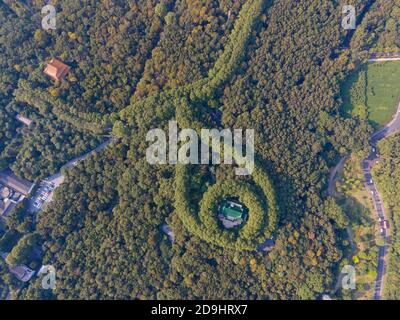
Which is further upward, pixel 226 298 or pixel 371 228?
pixel 371 228

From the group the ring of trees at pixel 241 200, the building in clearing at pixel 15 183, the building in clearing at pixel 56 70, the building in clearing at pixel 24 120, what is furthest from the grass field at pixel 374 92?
the building in clearing at pixel 15 183

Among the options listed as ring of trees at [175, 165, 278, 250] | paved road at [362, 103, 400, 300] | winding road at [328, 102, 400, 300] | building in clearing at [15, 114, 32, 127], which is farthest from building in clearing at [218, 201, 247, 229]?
building in clearing at [15, 114, 32, 127]

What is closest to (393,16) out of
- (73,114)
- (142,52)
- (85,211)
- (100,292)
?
(142,52)

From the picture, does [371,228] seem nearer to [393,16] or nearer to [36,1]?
[393,16]

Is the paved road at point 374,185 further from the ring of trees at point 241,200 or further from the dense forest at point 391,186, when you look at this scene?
the ring of trees at point 241,200

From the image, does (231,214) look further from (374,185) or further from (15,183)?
(15,183)
